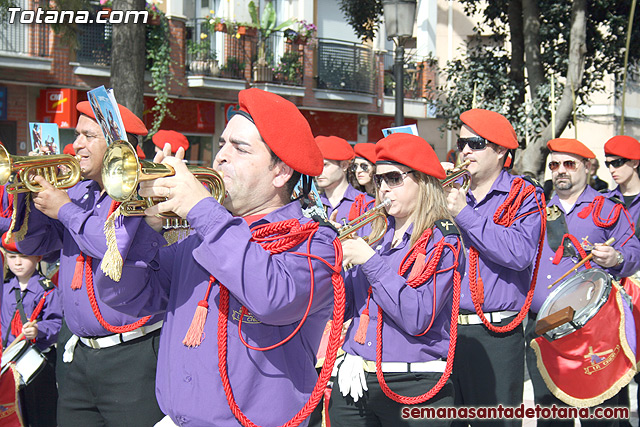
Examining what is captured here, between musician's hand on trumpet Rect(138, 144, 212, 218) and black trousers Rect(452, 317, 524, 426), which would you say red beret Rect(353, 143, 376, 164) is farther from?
musician's hand on trumpet Rect(138, 144, 212, 218)

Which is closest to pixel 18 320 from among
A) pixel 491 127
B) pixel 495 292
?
pixel 495 292

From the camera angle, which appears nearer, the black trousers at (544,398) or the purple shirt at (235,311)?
the purple shirt at (235,311)

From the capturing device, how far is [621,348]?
4891 mm

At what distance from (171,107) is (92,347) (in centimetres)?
1482

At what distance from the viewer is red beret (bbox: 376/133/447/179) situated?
12.8ft

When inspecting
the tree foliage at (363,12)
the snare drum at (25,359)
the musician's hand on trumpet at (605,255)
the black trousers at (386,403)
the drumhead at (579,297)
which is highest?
the tree foliage at (363,12)

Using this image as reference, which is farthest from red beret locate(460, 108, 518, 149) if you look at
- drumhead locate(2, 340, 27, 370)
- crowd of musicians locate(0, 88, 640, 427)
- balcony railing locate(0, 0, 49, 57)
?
balcony railing locate(0, 0, 49, 57)

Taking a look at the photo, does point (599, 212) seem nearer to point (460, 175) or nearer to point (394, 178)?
point (460, 175)

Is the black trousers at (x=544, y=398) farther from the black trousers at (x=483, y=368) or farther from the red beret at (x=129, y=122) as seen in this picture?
the red beret at (x=129, y=122)

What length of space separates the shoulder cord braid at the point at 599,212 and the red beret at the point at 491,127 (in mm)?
1128

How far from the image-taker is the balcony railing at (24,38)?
1546 centimetres

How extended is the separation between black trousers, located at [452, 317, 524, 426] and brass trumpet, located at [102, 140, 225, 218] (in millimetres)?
2424

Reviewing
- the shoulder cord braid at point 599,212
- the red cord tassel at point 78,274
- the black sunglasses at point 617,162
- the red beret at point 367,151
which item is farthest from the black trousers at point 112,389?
the black sunglasses at point 617,162

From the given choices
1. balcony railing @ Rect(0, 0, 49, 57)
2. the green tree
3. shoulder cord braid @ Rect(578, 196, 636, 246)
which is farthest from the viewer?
balcony railing @ Rect(0, 0, 49, 57)
